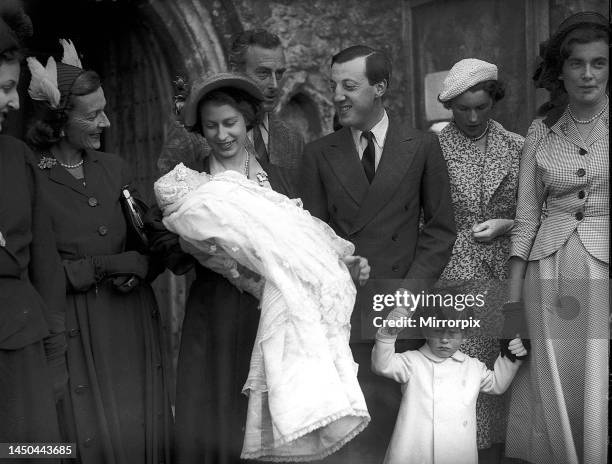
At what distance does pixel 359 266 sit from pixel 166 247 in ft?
2.62

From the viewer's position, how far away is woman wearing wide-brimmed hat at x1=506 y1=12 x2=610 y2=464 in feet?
13.3

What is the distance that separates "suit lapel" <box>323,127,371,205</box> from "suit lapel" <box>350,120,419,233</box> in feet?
0.09

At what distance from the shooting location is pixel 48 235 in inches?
151

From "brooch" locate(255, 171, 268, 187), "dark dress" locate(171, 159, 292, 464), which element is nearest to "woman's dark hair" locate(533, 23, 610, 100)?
"brooch" locate(255, 171, 268, 187)

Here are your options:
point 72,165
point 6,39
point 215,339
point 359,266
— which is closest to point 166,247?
point 215,339

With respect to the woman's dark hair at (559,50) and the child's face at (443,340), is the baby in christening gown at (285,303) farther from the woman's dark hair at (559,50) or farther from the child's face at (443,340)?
the woman's dark hair at (559,50)

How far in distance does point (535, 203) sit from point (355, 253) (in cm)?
81

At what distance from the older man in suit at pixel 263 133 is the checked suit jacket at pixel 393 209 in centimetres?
21

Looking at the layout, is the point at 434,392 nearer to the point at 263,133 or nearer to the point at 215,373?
the point at 215,373

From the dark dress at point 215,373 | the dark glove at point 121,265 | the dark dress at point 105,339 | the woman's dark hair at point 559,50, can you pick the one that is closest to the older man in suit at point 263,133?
the dark dress at point 105,339

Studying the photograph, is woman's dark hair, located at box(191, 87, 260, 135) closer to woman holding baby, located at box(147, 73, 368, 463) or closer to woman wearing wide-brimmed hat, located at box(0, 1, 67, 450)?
woman holding baby, located at box(147, 73, 368, 463)

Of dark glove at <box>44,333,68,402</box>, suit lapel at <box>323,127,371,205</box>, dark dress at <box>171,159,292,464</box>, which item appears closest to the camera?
dark glove at <box>44,333,68,402</box>

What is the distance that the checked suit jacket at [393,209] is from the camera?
4180 mm

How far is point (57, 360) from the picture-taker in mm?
3820
